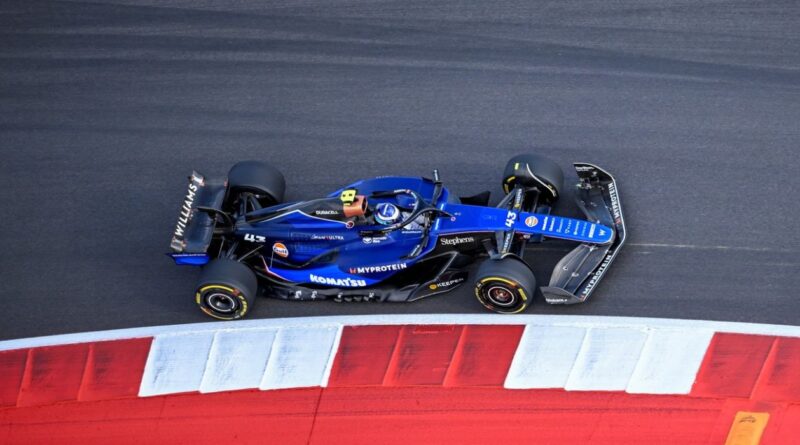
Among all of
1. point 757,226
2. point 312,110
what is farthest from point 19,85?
point 757,226

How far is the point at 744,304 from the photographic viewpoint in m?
10.4

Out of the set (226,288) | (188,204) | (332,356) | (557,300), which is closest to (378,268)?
(332,356)

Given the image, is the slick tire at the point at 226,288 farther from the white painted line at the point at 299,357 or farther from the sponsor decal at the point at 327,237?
the sponsor decal at the point at 327,237

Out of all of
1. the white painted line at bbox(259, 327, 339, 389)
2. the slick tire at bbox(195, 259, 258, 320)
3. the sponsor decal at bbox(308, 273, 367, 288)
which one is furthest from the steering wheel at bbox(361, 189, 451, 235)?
the slick tire at bbox(195, 259, 258, 320)

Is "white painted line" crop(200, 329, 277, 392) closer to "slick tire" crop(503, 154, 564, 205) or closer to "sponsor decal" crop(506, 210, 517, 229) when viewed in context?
"sponsor decal" crop(506, 210, 517, 229)

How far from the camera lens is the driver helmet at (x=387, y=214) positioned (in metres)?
10.3

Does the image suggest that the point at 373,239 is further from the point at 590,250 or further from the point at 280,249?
the point at 590,250

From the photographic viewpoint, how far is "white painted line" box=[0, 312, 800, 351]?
1020 centimetres

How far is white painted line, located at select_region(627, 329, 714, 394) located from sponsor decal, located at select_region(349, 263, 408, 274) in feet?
8.61

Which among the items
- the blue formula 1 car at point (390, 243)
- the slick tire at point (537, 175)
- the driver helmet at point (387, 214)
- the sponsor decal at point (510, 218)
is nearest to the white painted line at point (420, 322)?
the blue formula 1 car at point (390, 243)

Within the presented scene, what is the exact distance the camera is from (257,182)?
11188mm

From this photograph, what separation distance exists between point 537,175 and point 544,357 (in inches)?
80.8

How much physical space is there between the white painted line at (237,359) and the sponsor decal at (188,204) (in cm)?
120

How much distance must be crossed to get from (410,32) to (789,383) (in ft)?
23.5
